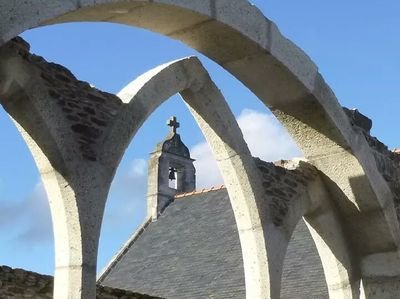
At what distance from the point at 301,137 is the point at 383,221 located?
1.17 metres

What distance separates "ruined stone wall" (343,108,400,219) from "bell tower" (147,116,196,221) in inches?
472

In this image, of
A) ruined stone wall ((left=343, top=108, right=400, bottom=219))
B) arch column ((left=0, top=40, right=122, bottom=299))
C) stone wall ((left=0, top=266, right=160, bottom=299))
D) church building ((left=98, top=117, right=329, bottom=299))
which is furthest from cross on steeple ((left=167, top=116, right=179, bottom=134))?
arch column ((left=0, top=40, right=122, bottom=299))

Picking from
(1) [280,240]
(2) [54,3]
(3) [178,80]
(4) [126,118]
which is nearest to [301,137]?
(1) [280,240]

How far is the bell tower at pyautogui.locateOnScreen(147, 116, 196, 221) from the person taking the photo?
20766mm

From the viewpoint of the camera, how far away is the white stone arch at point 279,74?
525 cm

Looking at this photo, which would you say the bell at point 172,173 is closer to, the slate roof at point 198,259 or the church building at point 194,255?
the church building at point 194,255

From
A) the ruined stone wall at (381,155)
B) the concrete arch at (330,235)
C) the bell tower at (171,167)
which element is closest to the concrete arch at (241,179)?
the concrete arch at (330,235)

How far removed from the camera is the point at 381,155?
827 centimetres

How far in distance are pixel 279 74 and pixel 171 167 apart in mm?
15097

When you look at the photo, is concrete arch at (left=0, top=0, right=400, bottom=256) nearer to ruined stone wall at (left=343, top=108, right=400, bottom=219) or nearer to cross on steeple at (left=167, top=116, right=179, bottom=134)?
A: ruined stone wall at (left=343, top=108, right=400, bottom=219)

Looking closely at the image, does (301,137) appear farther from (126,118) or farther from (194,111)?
(126,118)

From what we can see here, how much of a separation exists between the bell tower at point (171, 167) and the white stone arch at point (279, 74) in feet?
40.7

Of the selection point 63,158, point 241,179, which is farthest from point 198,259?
point 63,158

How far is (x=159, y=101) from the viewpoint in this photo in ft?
20.5
